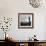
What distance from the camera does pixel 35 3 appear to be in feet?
17.4

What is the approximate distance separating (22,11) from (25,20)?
1.18 feet

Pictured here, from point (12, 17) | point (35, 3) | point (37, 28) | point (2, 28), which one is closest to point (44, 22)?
point (37, 28)

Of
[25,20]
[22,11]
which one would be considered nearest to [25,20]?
[25,20]

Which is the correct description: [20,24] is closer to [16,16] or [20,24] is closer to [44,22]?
[16,16]

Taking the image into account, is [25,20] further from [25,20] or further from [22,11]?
[22,11]

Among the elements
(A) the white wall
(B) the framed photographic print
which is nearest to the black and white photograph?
(B) the framed photographic print

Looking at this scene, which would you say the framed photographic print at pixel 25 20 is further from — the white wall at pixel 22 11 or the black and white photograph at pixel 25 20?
the white wall at pixel 22 11

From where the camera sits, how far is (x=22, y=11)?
5.21 metres

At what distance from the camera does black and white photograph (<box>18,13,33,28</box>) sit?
17.0ft

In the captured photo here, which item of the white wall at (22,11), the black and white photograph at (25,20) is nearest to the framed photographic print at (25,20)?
the black and white photograph at (25,20)

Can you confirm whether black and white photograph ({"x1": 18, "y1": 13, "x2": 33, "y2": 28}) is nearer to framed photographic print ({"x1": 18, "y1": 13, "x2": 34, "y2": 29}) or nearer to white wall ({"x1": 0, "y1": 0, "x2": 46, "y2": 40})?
framed photographic print ({"x1": 18, "y1": 13, "x2": 34, "y2": 29})

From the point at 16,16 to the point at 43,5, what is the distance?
1112mm

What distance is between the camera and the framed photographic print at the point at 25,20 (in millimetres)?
5195

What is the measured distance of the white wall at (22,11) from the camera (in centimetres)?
517
